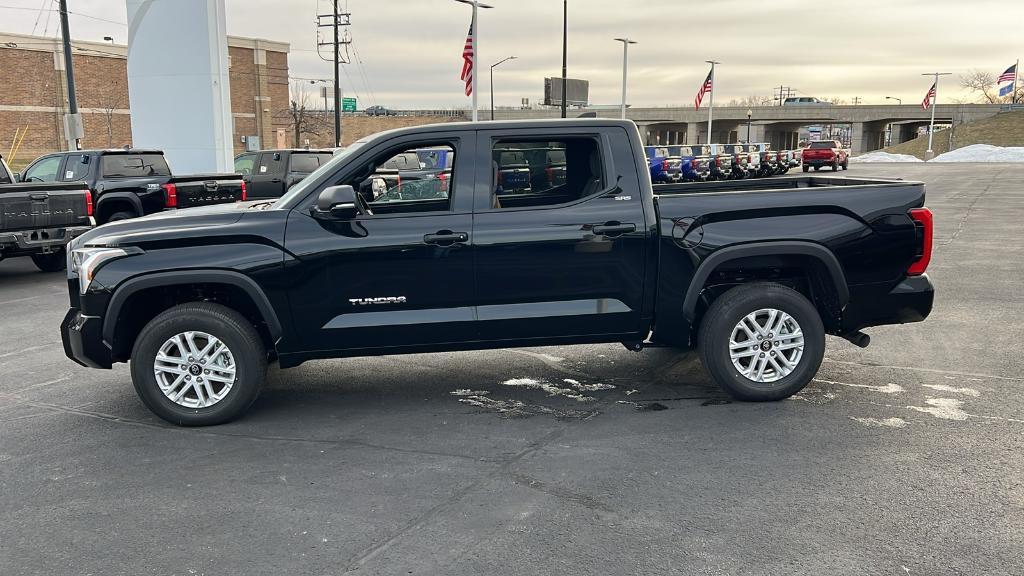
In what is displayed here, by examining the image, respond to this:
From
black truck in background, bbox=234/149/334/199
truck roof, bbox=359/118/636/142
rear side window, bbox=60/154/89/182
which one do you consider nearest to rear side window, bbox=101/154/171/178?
rear side window, bbox=60/154/89/182

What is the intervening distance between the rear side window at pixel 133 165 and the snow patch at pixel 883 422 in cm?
1255

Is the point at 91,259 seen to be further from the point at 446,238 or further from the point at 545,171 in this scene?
the point at 545,171

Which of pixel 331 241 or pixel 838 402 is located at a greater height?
pixel 331 241

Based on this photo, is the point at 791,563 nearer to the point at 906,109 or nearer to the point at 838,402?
the point at 838,402

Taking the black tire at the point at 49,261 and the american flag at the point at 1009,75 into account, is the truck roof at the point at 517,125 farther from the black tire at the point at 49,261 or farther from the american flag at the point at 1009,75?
the american flag at the point at 1009,75

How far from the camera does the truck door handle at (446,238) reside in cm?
540

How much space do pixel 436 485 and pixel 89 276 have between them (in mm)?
2736

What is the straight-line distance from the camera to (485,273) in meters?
5.48

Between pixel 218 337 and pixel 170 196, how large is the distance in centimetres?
933

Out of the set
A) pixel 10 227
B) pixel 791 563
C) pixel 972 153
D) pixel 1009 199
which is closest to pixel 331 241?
pixel 791 563

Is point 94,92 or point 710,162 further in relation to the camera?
point 94,92

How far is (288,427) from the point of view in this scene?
17.7 ft

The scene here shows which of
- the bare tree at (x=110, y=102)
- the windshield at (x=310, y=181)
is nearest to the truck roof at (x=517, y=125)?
the windshield at (x=310, y=181)

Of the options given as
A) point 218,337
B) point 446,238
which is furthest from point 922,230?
point 218,337
